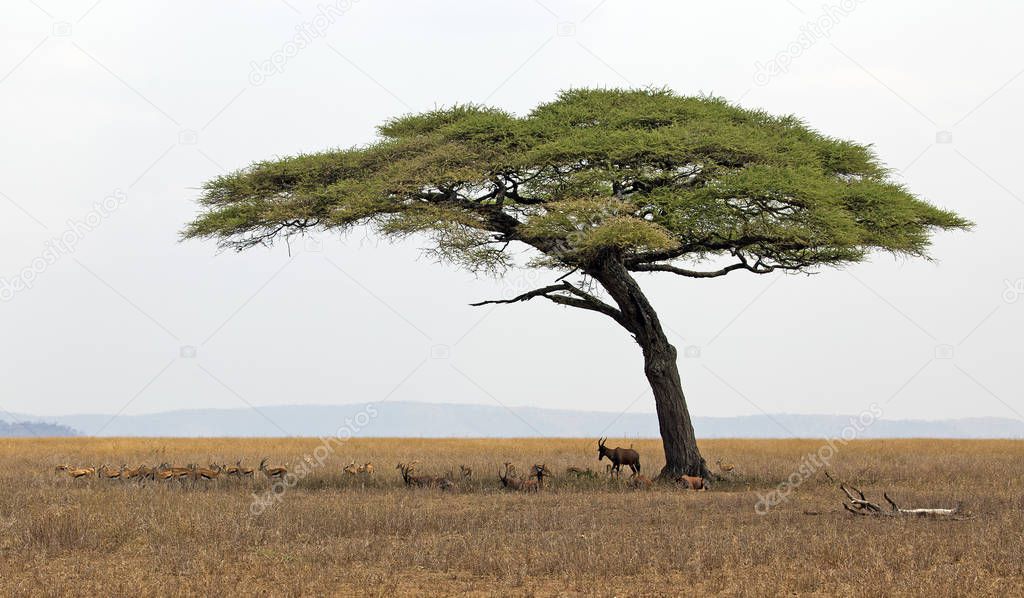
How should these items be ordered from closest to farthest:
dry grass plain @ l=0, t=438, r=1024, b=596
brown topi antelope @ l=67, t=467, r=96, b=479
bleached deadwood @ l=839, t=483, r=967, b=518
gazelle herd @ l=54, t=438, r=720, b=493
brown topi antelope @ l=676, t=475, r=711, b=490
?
1. dry grass plain @ l=0, t=438, r=1024, b=596
2. bleached deadwood @ l=839, t=483, r=967, b=518
3. gazelle herd @ l=54, t=438, r=720, b=493
4. brown topi antelope @ l=676, t=475, r=711, b=490
5. brown topi antelope @ l=67, t=467, r=96, b=479

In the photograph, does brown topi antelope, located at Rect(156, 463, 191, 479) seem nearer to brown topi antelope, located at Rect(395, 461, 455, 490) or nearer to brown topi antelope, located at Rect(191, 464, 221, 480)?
brown topi antelope, located at Rect(191, 464, 221, 480)

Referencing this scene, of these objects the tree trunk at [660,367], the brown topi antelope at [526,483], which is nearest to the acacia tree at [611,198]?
the tree trunk at [660,367]

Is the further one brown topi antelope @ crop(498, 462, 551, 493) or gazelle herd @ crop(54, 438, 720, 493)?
gazelle herd @ crop(54, 438, 720, 493)

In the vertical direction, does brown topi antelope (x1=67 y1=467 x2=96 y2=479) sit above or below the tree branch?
below

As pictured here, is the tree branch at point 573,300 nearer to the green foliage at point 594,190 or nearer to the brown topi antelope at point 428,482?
the green foliage at point 594,190

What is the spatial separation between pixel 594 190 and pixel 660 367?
4189 mm

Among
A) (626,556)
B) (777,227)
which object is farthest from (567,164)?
(626,556)

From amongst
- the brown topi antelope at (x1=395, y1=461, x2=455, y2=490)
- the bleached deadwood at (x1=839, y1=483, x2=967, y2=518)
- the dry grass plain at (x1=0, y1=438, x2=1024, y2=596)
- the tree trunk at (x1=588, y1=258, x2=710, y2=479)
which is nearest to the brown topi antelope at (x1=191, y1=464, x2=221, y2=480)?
the dry grass plain at (x1=0, y1=438, x2=1024, y2=596)

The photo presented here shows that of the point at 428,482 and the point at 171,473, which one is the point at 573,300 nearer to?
the point at 428,482

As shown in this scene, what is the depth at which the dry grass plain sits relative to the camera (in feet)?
36.0

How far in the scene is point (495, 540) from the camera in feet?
43.9

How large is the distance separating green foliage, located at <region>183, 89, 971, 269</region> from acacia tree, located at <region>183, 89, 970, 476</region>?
4 cm

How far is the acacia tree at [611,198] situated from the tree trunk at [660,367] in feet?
0.11

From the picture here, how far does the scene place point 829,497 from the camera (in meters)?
19.5
